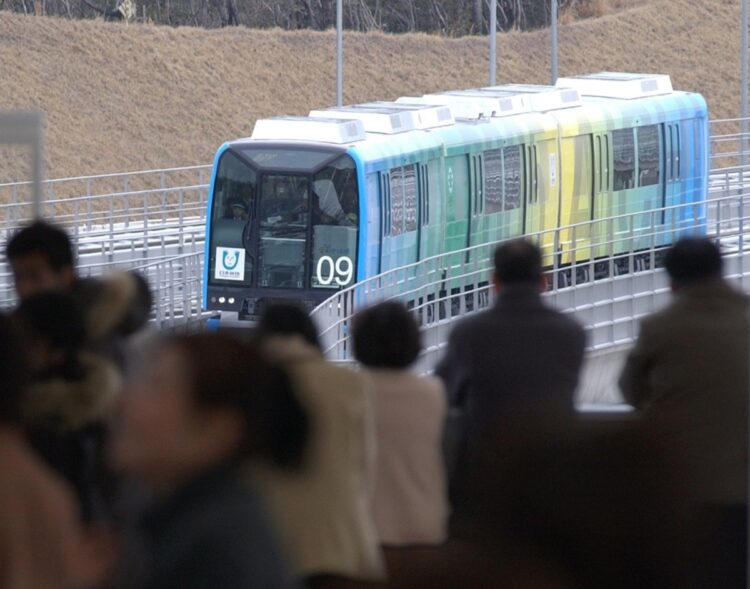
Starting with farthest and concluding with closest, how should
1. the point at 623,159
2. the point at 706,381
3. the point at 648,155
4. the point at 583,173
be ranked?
the point at 648,155 < the point at 623,159 < the point at 583,173 < the point at 706,381

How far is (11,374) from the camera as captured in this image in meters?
3.52

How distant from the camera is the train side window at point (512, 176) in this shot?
1002 inches

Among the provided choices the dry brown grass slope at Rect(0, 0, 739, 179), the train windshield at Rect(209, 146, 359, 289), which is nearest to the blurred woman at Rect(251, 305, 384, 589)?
the train windshield at Rect(209, 146, 359, 289)

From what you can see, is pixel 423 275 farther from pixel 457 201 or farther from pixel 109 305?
pixel 109 305

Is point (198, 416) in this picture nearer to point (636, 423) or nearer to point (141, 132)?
point (636, 423)

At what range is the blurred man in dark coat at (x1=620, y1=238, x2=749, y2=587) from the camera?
204 inches

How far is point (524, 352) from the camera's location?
589 centimetres

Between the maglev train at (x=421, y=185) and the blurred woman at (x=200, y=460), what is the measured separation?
17.2 metres

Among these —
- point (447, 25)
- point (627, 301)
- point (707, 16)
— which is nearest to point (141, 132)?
point (447, 25)

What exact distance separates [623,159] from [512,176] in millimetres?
2805

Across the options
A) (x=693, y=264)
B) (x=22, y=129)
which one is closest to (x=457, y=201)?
(x=693, y=264)

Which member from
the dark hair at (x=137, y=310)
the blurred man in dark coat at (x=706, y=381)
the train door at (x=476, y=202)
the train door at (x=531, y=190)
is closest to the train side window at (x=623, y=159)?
the train door at (x=531, y=190)

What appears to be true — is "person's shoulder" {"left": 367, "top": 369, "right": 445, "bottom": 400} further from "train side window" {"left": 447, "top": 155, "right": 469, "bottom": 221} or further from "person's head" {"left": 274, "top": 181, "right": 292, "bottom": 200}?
"train side window" {"left": 447, "top": 155, "right": 469, "bottom": 221}

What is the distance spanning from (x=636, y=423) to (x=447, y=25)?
199ft
